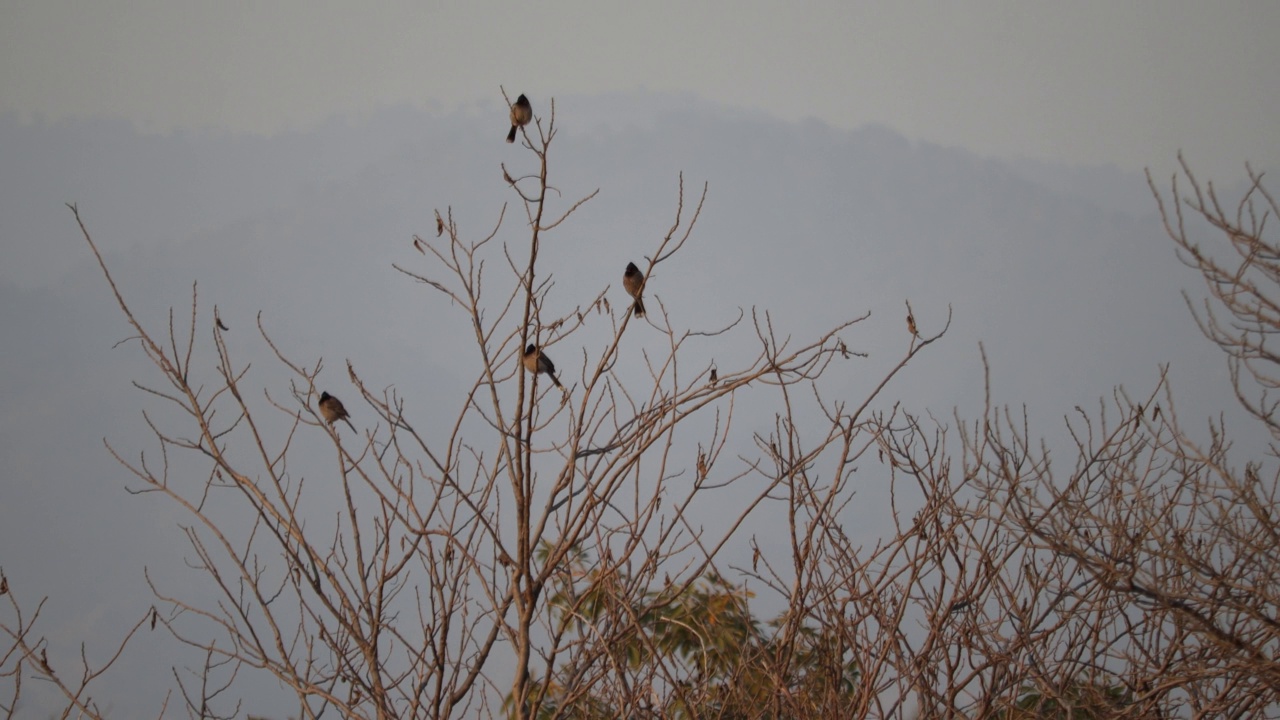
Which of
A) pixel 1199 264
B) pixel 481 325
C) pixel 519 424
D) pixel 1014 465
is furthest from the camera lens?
pixel 1014 465

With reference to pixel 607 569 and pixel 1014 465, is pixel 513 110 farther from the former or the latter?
pixel 1014 465

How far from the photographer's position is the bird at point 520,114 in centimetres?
267

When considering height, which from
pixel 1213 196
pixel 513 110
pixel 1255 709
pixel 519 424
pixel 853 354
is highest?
pixel 513 110

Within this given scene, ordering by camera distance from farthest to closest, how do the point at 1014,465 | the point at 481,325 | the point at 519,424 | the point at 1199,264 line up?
1. the point at 1014,465
2. the point at 1199,264
3. the point at 481,325
4. the point at 519,424

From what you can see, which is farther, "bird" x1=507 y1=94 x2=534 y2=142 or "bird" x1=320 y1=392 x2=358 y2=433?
"bird" x1=320 y1=392 x2=358 y2=433

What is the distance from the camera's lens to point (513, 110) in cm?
276

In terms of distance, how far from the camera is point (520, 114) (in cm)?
303

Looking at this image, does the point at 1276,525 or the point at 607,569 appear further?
the point at 1276,525

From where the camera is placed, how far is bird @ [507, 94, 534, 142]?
2.67 meters

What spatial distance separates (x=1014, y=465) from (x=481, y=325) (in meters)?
1.84

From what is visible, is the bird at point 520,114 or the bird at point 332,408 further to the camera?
the bird at point 332,408

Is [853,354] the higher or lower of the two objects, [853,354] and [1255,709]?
the higher

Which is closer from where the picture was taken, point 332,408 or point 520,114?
point 520,114

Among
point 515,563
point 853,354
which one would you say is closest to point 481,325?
point 515,563
